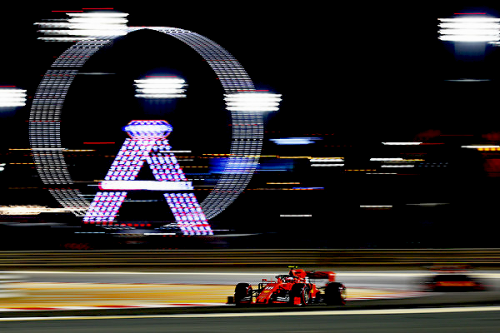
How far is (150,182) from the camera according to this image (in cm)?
5444

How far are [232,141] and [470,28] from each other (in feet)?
95.2

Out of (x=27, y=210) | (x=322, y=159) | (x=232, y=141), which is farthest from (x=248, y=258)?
(x=322, y=159)

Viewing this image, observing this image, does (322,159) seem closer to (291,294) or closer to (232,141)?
(232,141)

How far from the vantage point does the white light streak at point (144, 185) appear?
50094mm

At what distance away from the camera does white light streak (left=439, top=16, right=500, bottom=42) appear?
2089 centimetres

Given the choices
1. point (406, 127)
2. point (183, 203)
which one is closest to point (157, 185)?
point (183, 203)

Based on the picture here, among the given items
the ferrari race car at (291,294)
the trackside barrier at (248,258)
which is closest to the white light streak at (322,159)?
the trackside barrier at (248,258)

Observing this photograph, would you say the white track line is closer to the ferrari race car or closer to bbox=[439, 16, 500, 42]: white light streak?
the ferrari race car

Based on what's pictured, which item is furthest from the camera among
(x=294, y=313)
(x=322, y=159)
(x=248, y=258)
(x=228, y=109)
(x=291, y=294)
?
(x=322, y=159)

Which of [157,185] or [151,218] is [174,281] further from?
[157,185]

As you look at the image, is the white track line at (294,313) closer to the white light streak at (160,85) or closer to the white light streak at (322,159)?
the white light streak at (160,85)

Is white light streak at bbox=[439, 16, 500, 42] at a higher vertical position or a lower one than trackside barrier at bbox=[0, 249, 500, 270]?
higher

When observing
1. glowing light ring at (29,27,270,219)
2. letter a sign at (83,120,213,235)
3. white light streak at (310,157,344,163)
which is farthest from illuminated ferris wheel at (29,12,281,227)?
white light streak at (310,157,344,163)

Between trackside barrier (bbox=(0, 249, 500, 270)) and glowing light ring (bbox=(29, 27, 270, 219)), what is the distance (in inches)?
861
